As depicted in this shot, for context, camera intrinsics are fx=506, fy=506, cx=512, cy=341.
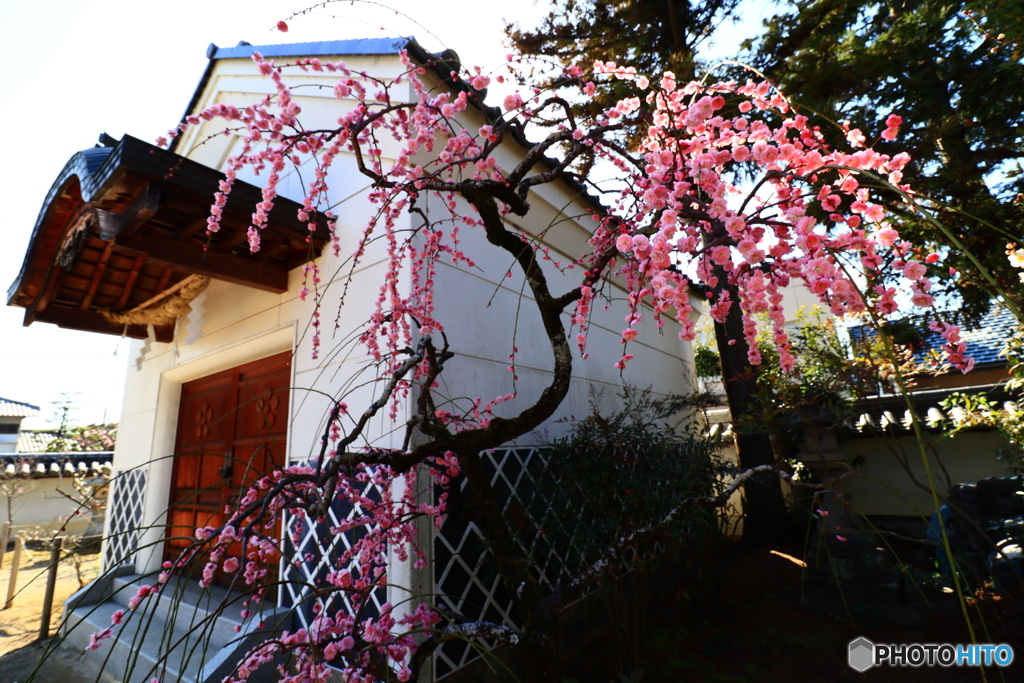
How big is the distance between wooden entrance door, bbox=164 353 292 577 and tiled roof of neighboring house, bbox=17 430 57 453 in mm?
14230

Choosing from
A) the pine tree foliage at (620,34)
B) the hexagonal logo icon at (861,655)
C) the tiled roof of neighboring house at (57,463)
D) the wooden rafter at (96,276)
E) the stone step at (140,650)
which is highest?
the pine tree foliage at (620,34)

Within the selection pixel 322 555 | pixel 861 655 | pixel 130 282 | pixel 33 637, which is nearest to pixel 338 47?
pixel 130 282

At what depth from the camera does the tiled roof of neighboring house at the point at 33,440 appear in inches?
580

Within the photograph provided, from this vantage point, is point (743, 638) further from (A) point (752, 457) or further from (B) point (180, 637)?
(B) point (180, 637)

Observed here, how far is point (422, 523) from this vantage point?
279cm

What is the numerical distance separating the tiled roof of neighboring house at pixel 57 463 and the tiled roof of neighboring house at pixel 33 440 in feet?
19.8

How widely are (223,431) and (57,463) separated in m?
9.01

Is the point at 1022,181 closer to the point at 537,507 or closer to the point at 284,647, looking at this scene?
the point at 537,507

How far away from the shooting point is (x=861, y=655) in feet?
11.4

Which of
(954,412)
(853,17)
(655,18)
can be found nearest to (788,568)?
(954,412)

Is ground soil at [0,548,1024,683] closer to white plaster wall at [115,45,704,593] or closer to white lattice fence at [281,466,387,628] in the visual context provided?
white lattice fence at [281,466,387,628]

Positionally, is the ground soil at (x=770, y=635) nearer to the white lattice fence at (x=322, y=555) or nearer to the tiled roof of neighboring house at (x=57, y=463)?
the white lattice fence at (x=322, y=555)

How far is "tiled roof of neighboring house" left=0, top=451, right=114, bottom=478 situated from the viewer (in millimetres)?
9477

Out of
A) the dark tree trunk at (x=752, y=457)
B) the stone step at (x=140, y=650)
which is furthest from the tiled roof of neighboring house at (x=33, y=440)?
the dark tree trunk at (x=752, y=457)
